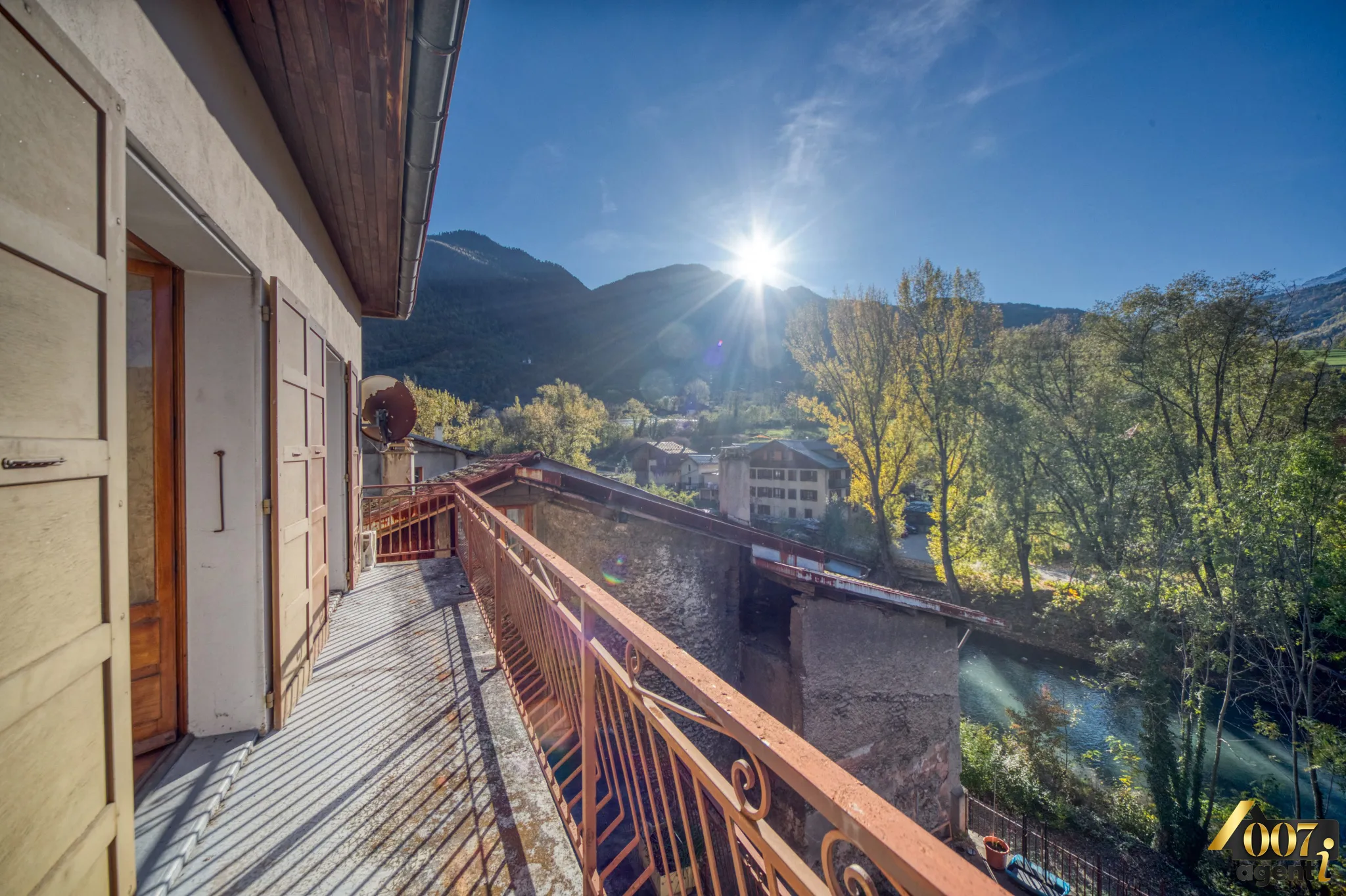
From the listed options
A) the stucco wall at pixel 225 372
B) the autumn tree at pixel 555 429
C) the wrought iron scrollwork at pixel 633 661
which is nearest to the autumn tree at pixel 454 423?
the autumn tree at pixel 555 429

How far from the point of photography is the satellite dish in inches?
267

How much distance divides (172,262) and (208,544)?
1183mm

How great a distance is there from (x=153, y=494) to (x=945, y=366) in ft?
61.8

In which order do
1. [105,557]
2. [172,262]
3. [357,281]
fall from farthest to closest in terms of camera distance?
[357,281] < [172,262] < [105,557]

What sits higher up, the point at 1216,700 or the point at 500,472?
the point at 500,472

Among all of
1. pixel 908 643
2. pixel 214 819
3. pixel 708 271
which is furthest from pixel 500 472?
pixel 708 271

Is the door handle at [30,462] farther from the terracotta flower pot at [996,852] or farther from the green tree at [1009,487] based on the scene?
the green tree at [1009,487]

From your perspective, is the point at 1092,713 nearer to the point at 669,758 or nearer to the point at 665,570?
the point at 665,570

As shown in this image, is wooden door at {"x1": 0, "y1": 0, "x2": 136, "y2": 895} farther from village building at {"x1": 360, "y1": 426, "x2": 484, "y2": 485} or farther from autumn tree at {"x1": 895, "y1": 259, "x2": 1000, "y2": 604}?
autumn tree at {"x1": 895, "y1": 259, "x2": 1000, "y2": 604}

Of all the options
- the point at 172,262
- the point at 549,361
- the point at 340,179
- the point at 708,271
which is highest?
→ the point at 708,271

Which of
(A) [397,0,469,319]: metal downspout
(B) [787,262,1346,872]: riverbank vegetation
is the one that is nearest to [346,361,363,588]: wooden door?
(A) [397,0,469,319]: metal downspout

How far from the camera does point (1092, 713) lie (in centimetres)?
1220

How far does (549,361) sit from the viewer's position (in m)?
74.4

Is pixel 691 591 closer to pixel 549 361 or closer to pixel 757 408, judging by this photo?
pixel 757 408
